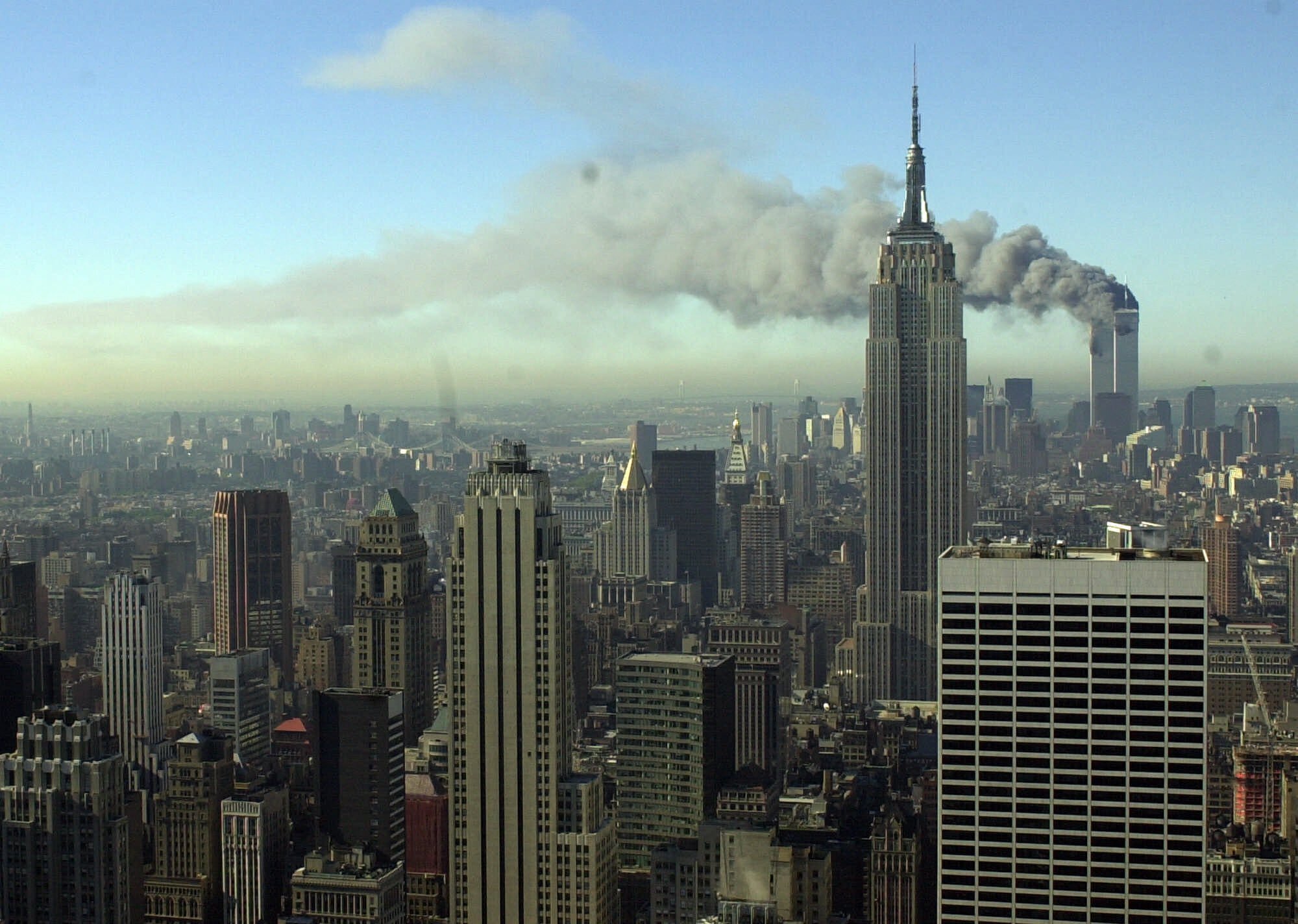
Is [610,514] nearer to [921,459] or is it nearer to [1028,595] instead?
[921,459]

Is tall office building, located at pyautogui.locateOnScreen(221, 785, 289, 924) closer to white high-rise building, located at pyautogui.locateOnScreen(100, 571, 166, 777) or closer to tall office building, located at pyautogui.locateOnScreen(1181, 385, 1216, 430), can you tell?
white high-rise building, located at pyautogui.locateOnScreen(100, 571, 166, 777)

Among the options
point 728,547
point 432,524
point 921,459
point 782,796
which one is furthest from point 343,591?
point 921,459

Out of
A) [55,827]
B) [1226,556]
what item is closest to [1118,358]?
[1226,556]

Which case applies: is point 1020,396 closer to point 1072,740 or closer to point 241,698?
point 241,698

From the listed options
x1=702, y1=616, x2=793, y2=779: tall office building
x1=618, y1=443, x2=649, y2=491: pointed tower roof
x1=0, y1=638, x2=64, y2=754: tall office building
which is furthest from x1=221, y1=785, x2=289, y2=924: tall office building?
x1=618, y1=443, x2=649, y2=491: pointed tower roof

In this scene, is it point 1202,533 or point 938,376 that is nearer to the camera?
point 1202,533

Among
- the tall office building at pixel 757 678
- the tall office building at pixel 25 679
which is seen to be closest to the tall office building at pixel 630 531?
the tall office building at pixel 757 678
